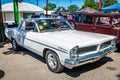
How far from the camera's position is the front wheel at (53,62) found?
5.12m

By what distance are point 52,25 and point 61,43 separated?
1.85m

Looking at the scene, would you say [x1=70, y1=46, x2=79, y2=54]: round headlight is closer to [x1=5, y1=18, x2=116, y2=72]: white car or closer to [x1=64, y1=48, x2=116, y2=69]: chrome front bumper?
[x1=5, y1=18, x2=116, y2=72]: white car

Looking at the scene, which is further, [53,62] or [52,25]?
[52,25]

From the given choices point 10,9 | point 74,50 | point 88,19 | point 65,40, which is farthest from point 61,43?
point 10,9

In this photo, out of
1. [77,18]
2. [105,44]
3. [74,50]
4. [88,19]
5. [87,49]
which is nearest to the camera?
[74,50]

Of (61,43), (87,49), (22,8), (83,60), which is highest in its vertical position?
(22,8)

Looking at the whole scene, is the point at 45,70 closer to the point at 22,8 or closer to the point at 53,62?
the point at 53,62

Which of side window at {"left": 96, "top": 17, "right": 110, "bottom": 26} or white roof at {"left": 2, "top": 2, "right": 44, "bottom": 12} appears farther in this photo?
white roof at {"left": 2, "top": 2, "right": 44, "bottom": 12}

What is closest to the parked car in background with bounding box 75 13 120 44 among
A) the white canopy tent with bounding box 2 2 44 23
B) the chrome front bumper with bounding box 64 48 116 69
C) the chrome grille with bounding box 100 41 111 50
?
the chrome grille with bounding box 100 41 111 50

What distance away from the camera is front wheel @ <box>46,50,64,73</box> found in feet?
16.8

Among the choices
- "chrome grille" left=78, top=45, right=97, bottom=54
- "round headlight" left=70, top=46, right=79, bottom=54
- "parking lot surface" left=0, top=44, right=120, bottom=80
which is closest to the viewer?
"round headlight" left=70, top=46, right=79, bottom=54

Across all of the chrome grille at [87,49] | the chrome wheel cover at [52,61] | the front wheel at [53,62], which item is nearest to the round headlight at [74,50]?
the chrome grille at [87,49]

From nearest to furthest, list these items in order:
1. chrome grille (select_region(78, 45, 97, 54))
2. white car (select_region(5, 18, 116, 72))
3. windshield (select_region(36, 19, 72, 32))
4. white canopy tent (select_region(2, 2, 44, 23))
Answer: white car (select_region(5, 18, 116, 72)), chrome grille (select_region(78, 45, 97, 54)), windshield (select_region(36, 19, 72, 32)), white canopy tent (select_region(2, 2, 44, 23))

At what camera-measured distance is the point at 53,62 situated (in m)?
5.40
